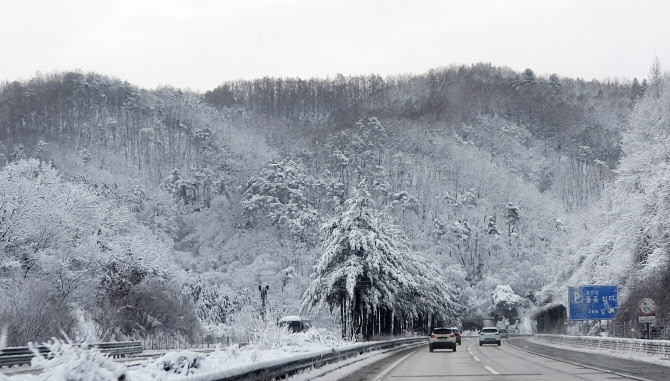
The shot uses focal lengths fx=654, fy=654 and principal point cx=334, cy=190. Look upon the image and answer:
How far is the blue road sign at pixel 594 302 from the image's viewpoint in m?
42.6

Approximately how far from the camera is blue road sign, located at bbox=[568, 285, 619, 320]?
140ft

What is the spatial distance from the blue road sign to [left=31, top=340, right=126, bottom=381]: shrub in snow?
40.2 meters

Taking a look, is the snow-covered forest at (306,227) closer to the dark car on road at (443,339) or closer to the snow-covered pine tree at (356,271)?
the snow-covered pine tree at (356,271)

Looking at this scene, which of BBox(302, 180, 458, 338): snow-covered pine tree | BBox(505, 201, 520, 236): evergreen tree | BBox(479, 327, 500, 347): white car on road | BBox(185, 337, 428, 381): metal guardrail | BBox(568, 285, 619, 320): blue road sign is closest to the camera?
BBox(185, 337, 428, 381): metal guardrail

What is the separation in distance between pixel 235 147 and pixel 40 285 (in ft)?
509

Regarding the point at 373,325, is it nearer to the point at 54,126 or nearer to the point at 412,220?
the point at 412,220

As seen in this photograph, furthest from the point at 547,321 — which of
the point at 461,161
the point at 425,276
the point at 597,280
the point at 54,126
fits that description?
the point at 54,126

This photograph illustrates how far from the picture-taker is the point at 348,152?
622 feet

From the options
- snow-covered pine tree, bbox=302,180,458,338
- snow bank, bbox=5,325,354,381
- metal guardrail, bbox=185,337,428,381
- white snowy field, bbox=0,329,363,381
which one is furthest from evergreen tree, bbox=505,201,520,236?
white snowy field, bbox=0,329,363,381

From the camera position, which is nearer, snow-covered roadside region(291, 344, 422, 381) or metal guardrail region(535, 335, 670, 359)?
snow-covered roadside region(291, 344, 422, 381)

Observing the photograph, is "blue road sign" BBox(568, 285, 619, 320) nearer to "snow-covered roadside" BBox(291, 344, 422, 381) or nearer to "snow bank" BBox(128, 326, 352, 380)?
"snow-covered roadside" BBox(291, 344, 422, 381)

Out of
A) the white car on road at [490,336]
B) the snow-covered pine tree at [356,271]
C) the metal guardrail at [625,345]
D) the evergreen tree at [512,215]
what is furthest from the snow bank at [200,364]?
the evergreen tree at [512,215]

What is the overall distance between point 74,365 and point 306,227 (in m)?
135

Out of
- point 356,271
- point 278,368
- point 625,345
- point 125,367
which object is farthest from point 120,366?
point 356,271
